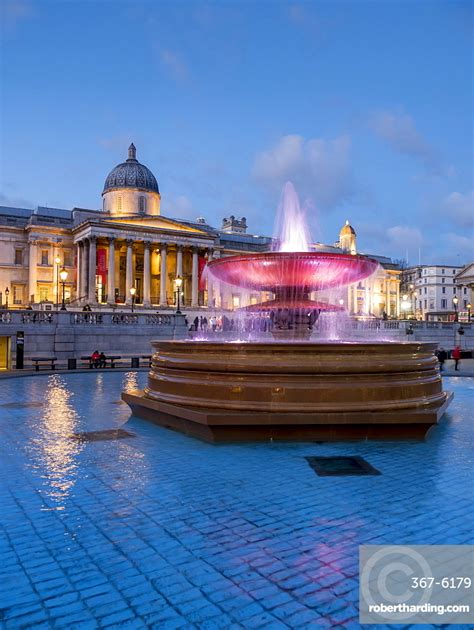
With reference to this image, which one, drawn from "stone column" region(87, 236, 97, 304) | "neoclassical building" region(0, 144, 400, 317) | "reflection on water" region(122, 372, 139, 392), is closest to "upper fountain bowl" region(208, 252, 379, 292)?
"reflection on water" region(122, 372, 139, 392)

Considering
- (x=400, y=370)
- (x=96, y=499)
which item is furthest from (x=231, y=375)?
(x=96, y=499)

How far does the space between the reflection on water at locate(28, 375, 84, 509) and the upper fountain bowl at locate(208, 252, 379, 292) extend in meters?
5.44

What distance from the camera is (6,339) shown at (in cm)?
2405

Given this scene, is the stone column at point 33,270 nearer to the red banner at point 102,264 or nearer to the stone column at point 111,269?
the red banner at point 102,264

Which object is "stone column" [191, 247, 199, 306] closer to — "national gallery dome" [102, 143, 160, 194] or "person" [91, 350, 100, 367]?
"national gallery dome" [102, 143, 160, 194]

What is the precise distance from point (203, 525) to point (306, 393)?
12.0 feet

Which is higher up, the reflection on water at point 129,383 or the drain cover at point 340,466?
the drain cover at point 340,466

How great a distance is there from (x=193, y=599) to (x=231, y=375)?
197 inches

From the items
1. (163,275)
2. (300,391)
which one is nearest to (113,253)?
(163,275)

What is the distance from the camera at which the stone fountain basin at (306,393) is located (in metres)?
7.96

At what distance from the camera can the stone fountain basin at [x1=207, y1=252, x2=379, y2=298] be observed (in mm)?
13055

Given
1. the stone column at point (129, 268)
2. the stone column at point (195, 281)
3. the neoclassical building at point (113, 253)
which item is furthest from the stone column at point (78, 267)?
the stone column at point (195, 281)

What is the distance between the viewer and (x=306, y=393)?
803cm

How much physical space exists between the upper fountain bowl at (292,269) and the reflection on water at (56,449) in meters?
5.44
